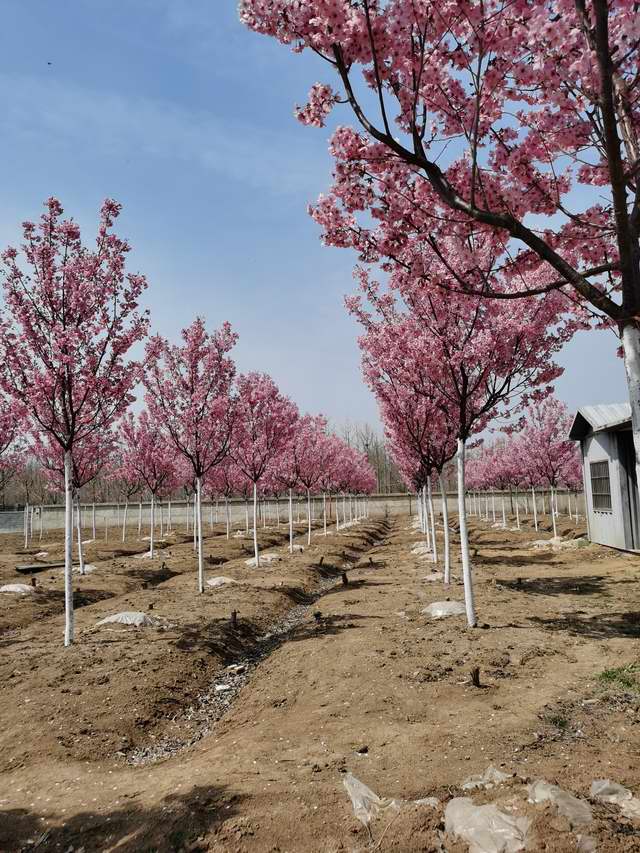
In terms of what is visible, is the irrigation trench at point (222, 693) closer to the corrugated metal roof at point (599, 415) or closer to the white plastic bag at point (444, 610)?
the white plastic bag at point (444, 610)

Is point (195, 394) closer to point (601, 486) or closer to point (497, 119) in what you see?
point (497, 119)

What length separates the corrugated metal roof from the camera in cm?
2031

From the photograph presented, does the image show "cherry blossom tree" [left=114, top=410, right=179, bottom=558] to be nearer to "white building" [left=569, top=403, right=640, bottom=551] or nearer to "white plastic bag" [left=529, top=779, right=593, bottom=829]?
"white building" [left=569, top=403, right=640, bottom=551]

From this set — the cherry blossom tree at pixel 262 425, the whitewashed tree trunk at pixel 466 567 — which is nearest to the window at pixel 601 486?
the cherry blossom tree at pixel 262 425

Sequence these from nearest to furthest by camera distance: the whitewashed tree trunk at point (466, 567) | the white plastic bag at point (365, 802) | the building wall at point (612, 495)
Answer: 1. the white plastic bag at point (365, 802)
2. the whitewashed tree trunk at point (466, 567)
3. the building wall at point (612, 495)

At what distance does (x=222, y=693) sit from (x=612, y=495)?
16.6 metres

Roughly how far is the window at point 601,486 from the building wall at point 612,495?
0.19 meters

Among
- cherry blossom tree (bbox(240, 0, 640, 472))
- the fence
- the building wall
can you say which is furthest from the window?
the fence

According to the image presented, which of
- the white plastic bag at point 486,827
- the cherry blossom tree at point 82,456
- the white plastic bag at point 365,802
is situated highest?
the cherry blossom tree at point 82,456

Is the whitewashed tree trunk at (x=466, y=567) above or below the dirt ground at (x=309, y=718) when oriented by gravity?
above

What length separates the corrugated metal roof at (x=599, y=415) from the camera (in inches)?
800

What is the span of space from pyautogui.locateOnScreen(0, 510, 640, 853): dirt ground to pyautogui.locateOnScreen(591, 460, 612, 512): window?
7.77m

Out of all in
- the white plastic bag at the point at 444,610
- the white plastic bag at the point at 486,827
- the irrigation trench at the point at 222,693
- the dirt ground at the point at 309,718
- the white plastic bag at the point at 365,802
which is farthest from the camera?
the white plastic bag at the point at 444,610

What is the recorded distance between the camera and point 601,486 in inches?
825
